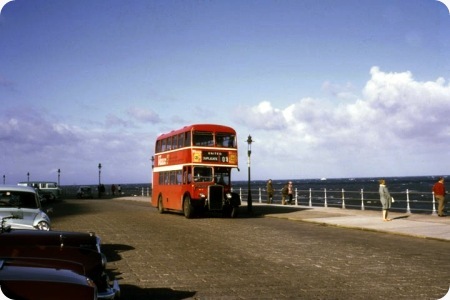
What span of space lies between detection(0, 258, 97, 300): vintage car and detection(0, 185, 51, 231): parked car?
589 centimetres

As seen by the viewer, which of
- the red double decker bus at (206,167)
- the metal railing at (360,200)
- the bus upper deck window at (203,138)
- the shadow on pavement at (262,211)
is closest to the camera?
the bus upper deck window at (203,138)

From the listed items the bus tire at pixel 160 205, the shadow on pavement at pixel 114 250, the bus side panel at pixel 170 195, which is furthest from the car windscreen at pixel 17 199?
the bus tire at pixel 160 205

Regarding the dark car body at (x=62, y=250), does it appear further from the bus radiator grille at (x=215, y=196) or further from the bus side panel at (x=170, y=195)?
the bus side panel at (x=170, y=195)

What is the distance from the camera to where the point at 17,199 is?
10.4m

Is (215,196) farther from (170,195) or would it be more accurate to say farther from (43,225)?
(43,225)

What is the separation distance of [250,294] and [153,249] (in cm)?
567

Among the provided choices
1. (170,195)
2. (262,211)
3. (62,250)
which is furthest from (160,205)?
(62,250)

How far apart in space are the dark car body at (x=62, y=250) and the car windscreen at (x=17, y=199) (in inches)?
171

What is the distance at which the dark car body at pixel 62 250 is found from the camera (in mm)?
5648

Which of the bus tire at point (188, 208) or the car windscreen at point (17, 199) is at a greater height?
the car windscreen at point (17, 199)

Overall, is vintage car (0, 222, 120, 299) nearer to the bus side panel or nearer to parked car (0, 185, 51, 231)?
parked car (0, 185, 51, 231)

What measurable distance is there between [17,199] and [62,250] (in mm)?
5091

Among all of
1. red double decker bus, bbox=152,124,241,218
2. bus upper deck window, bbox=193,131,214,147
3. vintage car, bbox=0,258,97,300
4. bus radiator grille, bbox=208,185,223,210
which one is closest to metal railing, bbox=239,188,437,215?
red double decker bus, bbox=152,124,241,218

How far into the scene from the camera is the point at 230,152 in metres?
24.2
